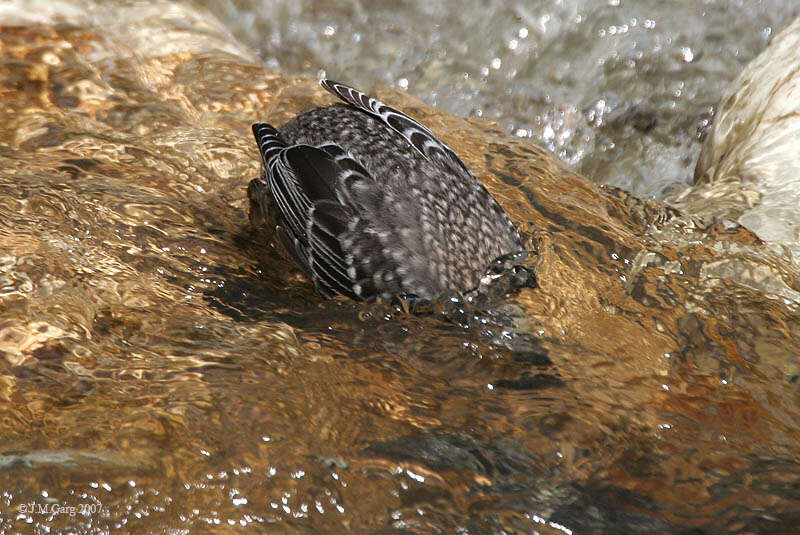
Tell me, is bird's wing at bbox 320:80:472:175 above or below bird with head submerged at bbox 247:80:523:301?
above

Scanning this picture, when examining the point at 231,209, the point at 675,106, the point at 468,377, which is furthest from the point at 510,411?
the point at 675,106

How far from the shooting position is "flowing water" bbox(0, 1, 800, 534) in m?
2.83

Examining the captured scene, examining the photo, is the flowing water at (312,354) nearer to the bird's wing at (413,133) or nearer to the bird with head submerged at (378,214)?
the bird with head submerged at (378,214)

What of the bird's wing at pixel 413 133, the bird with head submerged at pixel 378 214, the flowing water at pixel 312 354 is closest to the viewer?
the flowing water at pixel 312 354

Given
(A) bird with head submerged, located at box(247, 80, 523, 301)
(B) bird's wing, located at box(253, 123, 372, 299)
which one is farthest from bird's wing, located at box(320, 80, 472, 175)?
(B) bird's wing, located at box(253, 123, 372, 299)

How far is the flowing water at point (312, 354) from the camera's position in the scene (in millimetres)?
2830

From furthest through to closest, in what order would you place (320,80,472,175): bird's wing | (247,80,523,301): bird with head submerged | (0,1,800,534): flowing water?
(320,80,472,175): bird's wing
(247,80,523,301): bird with head submerged
(0,1,800,534): flowing water

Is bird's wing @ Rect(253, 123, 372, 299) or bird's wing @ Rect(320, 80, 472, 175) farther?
bird's wing @ Rect(320, 80, 472, 175)

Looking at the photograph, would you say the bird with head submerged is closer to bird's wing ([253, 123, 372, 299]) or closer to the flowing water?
bird's wing ([253, 123, 372, 299])

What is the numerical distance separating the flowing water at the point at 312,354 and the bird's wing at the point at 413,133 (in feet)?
1.81

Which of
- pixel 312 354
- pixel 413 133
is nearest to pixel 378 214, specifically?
pixel 413 133

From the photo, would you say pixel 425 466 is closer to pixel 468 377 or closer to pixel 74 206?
pixel 468 377

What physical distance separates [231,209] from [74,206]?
33.1 inches

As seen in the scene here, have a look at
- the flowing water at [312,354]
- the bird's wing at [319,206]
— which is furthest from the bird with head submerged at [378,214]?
the flowing water at [312,354]
